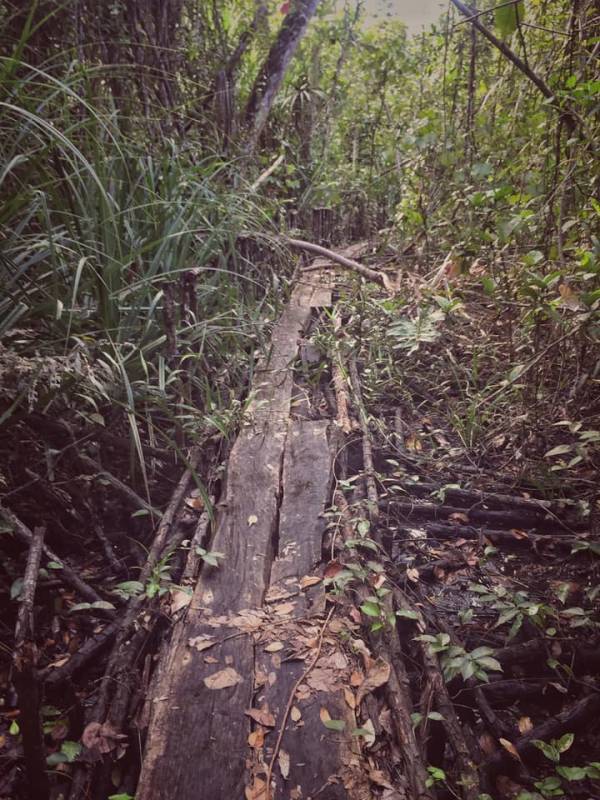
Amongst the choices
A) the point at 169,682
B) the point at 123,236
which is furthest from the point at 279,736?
the point at 123,236

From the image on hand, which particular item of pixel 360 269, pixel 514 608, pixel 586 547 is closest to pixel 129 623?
pixel 514 608

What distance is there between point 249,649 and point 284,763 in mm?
278

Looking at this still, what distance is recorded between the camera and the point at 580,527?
1798mm

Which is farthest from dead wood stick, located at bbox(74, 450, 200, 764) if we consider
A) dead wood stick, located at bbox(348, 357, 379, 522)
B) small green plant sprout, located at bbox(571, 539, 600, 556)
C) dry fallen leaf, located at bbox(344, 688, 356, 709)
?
small green plant sprout, located at bbox(571, 539, 600, 556)

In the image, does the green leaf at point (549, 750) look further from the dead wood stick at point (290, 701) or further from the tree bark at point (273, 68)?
the tree bark at point (273, 68)

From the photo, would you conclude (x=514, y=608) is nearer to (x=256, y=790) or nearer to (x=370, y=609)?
(x=370, y=609)

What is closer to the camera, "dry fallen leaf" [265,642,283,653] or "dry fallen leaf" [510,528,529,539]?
"dry fallen leaf" [265,642,283,653]

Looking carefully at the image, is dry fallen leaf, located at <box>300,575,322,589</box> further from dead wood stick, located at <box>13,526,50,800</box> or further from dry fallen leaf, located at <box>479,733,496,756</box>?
dead wood stick, located at <box>13,526,50,800</box>

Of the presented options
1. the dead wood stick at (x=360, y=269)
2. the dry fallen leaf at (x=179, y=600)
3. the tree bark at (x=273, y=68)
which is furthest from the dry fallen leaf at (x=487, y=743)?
the tree bark at (x=273, y=68)

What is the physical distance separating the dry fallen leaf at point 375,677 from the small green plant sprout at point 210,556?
20.0 inches

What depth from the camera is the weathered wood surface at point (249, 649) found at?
1.03 metres

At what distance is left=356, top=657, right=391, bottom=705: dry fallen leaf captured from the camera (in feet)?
3.90

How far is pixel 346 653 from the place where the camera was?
128cm

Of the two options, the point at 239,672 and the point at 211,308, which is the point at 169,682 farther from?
the point at 211,308
